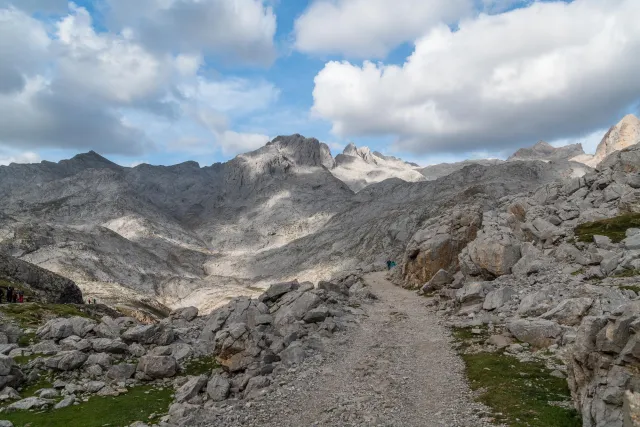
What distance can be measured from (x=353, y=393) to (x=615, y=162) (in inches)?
2510

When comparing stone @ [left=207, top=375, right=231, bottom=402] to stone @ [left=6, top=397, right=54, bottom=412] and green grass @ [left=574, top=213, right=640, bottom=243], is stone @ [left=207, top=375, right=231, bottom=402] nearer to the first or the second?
stone @ [left=6, top=397, right=54, bottom=412]

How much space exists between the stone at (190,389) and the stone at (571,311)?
2524 centimetres

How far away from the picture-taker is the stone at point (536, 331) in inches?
1109

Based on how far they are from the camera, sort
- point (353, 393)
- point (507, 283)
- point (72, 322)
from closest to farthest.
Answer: point (353, 393) → point (72, 322) → point (507, 283)

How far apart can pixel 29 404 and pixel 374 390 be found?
69.2 ft

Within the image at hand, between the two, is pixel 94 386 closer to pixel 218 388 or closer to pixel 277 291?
pixel 218 388

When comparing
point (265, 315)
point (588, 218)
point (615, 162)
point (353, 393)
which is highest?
point (615, 162)

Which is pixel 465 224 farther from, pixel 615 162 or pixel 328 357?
pixel 328 357

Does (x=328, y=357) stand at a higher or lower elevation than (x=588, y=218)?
lower

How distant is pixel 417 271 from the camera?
6706 cm

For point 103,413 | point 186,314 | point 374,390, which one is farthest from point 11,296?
point 374,390

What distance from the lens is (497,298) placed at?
39750mm


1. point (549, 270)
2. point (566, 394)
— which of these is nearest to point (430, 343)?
point (566, 394)

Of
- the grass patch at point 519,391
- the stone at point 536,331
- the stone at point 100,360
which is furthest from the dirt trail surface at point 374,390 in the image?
the stone at point 100,360
